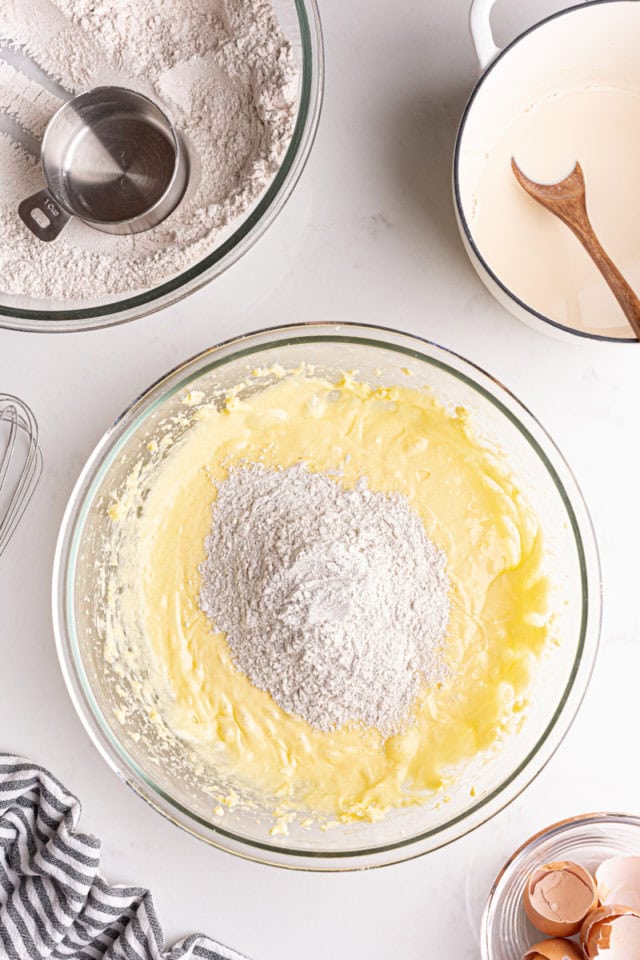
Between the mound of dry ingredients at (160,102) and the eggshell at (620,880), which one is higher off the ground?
the mound of dry ingredients at (160,102)

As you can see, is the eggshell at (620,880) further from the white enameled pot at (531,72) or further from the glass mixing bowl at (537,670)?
the white enameled pot at (531,72)

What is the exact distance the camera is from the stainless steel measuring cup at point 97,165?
1.12m

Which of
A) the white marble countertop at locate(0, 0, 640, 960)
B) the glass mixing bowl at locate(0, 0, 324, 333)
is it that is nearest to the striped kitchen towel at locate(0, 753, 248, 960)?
the white marble countertop at locate(0, 0, 640, 960)

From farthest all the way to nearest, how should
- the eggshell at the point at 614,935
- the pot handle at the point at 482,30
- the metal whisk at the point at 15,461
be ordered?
the metal whisk at the point at 15,461 → the eggshell at the point at 614,935 → the pot handle at the point at 482,30

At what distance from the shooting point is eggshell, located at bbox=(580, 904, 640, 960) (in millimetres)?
1108

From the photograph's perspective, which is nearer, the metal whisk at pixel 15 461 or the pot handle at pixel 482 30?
the pot handle at pixel 482 30

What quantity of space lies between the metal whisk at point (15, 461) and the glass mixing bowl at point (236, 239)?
151mm

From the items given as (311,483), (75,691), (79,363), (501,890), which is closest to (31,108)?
(79,363)

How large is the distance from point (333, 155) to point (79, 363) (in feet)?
1.63

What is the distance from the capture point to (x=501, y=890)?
1191 millimetres

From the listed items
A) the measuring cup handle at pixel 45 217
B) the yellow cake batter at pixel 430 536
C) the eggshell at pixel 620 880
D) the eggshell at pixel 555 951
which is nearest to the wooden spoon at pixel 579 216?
the yellow cake batter at pixel 430 536

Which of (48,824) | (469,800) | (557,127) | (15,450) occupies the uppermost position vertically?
(557,127)

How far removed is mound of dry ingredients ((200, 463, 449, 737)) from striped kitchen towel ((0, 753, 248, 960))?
1.23 feet

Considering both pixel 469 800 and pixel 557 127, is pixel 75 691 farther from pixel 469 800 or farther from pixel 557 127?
pixel 557 127
